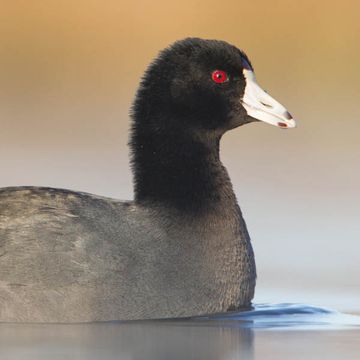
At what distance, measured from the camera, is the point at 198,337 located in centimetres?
797

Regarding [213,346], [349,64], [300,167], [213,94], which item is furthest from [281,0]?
[213,346]

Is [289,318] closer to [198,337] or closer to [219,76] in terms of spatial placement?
[198,337]

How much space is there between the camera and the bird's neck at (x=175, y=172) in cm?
895

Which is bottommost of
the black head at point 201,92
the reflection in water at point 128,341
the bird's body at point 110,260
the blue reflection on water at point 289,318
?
the reflection in water at point 128,341

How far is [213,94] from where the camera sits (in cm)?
919

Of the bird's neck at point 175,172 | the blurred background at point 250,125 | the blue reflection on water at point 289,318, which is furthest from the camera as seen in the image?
the blurred background at point 250,125

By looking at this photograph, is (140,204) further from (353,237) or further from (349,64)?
(349,64)

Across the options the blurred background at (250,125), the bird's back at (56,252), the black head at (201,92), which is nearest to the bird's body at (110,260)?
the bird's back at (56,252)

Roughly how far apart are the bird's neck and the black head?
8cm

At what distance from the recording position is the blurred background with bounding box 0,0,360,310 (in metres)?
10.7

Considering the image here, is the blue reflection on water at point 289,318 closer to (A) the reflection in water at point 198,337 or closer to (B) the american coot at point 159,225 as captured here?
(A) the reflection in water at point 198,337

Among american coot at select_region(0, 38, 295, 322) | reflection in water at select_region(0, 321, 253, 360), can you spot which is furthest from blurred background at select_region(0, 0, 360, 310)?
A: reflection in water at select_region(0, 321, 253, 360)

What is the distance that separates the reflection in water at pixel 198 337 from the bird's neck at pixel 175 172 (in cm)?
71

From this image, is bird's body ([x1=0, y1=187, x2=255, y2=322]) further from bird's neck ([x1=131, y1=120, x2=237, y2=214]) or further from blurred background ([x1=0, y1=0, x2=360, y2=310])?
blurred background ([x1=0, y1=0, x2=360, y2=310])
